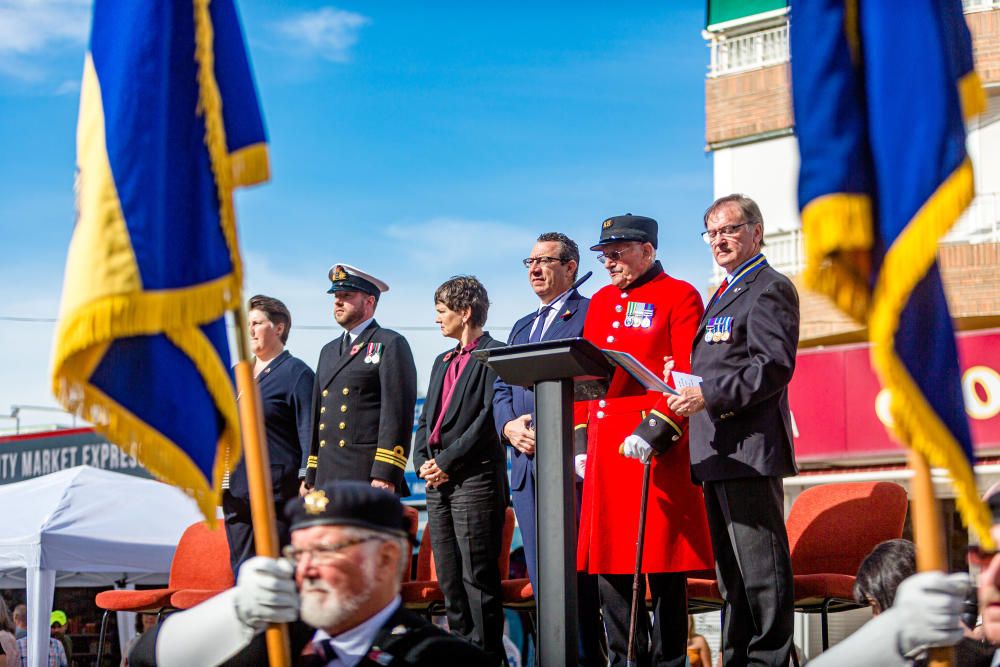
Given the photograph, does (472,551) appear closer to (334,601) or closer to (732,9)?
(334,601)

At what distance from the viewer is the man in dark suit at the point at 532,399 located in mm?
5969

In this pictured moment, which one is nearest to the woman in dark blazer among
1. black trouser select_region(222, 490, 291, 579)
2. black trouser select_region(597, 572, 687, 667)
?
black trouser select_region(222, 490, 291, 579)

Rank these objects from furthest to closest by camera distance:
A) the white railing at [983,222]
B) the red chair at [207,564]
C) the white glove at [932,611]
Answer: the white railing at [983,222] < the red chair at [207,564] < the white glove at [932,611]

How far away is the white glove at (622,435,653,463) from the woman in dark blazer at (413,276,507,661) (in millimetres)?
1433

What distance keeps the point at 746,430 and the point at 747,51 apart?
15.2 meters

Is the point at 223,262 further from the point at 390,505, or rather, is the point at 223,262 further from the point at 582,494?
the point at 582,494

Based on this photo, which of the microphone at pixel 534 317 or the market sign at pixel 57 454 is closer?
the microphone at pixel 534 317

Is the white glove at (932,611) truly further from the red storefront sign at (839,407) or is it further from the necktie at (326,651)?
the red storefront sign at (839,407)

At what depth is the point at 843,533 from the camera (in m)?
6.14

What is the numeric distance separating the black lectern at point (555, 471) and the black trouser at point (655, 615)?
0.93m

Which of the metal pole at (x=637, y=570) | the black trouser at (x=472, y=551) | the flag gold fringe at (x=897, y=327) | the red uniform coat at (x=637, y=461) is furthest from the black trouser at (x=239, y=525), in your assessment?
the flag gold fringe at (x=897, y=327)

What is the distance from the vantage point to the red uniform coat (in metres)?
5.41

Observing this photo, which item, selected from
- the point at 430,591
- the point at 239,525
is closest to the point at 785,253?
the point at 430,591

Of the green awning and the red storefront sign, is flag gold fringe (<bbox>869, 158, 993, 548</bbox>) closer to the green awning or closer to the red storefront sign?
the red storefront sign
